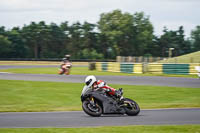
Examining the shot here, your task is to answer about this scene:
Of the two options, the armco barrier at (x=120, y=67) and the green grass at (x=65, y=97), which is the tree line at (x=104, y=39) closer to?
the armco barrier at (x=120, y=67)

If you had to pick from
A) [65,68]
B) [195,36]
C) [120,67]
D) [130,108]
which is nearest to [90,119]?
[130,108]

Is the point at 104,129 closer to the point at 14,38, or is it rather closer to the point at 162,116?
the point at 162,116

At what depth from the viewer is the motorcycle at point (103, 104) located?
1116 cm

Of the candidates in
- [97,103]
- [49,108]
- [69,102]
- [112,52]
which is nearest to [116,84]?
[69,102]

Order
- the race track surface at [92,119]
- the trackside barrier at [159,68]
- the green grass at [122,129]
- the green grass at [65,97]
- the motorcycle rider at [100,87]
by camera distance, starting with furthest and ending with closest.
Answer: the trackside barrier at [159,68]
the green grass at [65,97]
the motorcycle rider at [100,87]
the race track surface at [92,119]
the green grass at [122,129]

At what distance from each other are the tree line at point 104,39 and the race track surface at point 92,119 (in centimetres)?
7612

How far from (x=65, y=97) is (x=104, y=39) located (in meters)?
81.3

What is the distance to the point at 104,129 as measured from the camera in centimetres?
908

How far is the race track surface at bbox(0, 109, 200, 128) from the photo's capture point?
9977mm

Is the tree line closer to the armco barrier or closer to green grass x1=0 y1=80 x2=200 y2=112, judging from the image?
the armco barrier

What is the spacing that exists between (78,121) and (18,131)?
196 cm

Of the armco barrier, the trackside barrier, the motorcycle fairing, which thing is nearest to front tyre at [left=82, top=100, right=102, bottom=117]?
the motorcycle fairing

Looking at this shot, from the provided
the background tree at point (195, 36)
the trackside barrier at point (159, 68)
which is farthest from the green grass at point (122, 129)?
the background tree at point (195, 36)

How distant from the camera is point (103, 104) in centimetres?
1119
